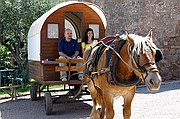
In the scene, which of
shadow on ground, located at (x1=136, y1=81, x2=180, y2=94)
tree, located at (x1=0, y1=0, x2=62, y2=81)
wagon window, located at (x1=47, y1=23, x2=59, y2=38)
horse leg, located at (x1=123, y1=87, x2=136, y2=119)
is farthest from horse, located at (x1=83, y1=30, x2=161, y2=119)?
tree, located at (x1=0, y1=0, x2=62, y2=81)

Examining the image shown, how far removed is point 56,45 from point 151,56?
4.36 m

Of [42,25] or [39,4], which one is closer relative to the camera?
[42,25]

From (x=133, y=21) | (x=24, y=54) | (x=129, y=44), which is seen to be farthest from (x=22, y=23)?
(x=129, y=44)

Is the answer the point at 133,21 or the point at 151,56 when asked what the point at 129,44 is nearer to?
the point at 151,56

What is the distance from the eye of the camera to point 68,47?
719cm

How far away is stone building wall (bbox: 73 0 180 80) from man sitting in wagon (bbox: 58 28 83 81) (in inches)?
261

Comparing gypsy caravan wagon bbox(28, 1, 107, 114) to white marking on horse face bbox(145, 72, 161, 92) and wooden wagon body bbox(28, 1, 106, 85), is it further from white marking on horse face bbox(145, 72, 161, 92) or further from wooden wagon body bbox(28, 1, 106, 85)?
white marking on horse face bbox(145, 72, 161, 92)

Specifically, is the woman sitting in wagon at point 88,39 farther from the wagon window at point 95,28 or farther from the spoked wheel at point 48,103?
the spoked wheel at point 48,103

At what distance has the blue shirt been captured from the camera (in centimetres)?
712

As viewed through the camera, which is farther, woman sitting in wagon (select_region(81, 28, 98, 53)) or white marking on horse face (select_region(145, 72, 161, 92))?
woman sitting in wagon (select_region(81, 28, 98, 53))

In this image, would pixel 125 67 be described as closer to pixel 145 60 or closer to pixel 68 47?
pixel 145 60

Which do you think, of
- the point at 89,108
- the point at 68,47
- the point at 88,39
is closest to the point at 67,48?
the point at 68,47

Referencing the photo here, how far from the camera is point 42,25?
23.4 feet

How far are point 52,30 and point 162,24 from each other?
23.1 feet
